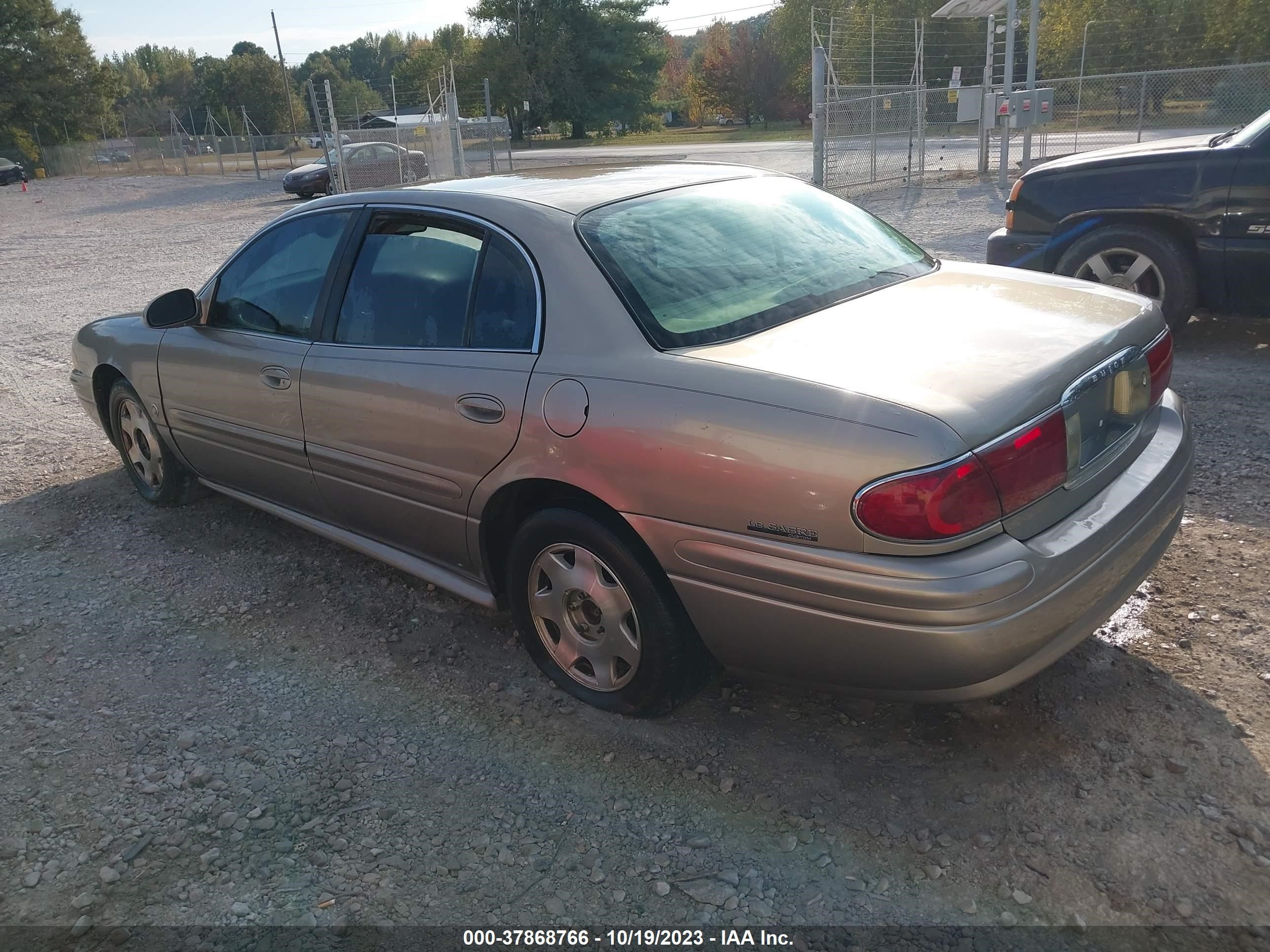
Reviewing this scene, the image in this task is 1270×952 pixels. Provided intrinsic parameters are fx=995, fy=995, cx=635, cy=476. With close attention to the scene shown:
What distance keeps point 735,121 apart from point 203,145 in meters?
35.2

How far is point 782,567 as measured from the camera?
2.51m

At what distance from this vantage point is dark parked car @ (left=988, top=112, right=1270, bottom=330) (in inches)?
229

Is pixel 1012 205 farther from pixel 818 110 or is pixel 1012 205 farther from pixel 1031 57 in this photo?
pixel 1031 57

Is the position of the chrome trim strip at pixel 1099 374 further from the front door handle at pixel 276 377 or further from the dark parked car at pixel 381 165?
the dark parked car at pixel 381 165

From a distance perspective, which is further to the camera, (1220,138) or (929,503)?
(1220,138)

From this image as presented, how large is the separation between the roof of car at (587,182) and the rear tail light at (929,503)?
4.90 ft

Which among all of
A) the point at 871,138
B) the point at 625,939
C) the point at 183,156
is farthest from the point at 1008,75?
the point at 183,156

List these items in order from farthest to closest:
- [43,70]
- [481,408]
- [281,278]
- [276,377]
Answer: [43,70] → [281,278] → [276,377] → [481,408]

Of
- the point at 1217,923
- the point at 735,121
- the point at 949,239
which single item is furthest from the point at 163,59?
the point at 1217,923

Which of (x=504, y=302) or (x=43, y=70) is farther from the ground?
(x=43, y=70)

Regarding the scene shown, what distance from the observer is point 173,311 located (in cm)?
441

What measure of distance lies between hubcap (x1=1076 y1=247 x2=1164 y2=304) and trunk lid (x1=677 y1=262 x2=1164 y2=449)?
3.22m

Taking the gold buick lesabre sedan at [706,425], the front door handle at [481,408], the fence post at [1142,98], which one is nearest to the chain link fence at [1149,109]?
the fence post at [1142,98]

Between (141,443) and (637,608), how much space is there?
11.4 feet
